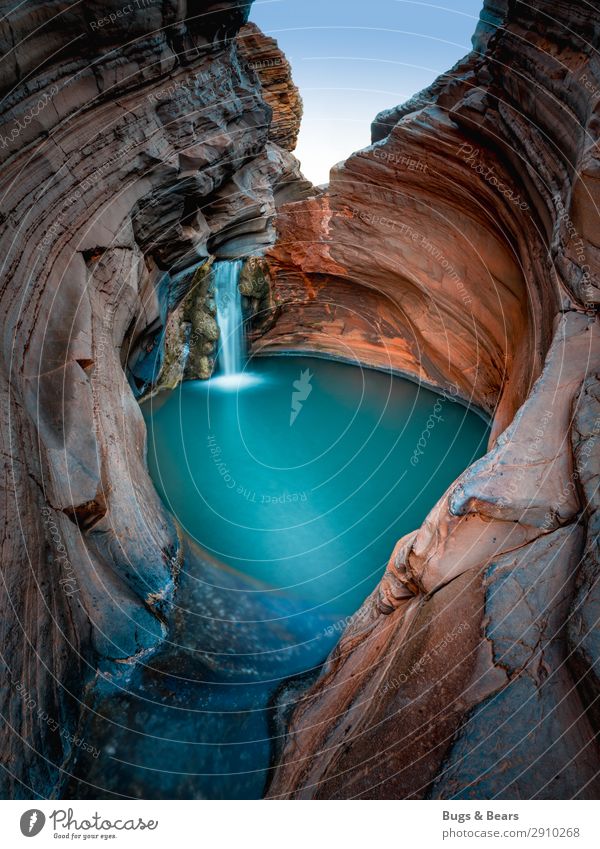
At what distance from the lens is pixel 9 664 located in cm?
322

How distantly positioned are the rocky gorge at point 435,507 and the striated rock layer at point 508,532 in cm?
2

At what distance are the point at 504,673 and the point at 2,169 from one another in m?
6.04

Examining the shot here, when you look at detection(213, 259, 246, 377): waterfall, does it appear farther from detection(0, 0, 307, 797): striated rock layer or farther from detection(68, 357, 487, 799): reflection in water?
detection(0, 0, 307, 797): striated rock layer

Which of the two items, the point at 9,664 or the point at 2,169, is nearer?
the point at 9,664

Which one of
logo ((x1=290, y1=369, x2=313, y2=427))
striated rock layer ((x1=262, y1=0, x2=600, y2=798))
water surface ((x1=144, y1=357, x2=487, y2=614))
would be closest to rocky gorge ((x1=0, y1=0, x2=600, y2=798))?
striated rock layer ((x1=262, y1=0, x2=600, y2=798))

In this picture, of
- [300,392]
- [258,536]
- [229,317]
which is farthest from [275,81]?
[258,536]

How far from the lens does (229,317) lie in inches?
583

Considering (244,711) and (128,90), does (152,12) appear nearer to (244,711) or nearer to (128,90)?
(128,90)

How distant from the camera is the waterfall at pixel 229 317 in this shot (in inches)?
557

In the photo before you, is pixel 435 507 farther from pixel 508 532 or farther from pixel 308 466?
pixel 308 466

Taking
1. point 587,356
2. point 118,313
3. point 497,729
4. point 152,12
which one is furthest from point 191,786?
point 152,12
